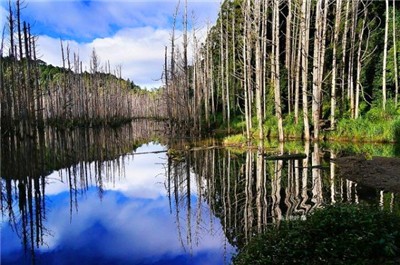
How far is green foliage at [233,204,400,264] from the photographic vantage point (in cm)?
451

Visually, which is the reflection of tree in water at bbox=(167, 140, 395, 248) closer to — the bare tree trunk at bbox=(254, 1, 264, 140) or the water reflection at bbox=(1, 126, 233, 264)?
the water reflection at bbox=(1, 126, 233, 264)

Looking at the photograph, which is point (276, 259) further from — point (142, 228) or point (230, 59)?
point (230, 59)

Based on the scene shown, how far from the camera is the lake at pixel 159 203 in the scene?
678 cm

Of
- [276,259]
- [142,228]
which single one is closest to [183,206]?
[142,228]

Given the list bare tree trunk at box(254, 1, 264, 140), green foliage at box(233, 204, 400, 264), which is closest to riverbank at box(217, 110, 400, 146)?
bare tree trunk at box(254, 1, 264, 140)

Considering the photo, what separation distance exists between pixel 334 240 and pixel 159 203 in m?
6.10

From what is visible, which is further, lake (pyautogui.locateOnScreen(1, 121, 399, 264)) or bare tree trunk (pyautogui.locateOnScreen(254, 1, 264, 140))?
bare tree trunk (pyautogui.locateOnScreen(254, 1, 264, 140))

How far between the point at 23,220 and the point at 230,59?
109ft

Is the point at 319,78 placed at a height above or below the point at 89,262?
above

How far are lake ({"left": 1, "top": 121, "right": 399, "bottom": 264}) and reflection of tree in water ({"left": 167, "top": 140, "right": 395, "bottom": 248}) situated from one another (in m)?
0.03

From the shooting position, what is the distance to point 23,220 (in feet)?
27.1

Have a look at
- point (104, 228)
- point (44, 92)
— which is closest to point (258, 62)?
point (104, 228)

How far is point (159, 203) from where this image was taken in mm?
10117

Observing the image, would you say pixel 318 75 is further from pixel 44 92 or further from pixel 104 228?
pixel 44 92
